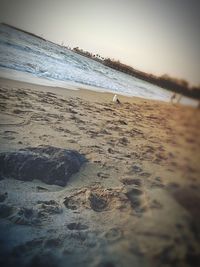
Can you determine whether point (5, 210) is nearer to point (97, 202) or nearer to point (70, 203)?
point (70, 203)

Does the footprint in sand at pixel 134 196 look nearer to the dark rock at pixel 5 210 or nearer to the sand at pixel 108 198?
the sand at pixel 108 198

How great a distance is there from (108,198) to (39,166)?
0.60 meters

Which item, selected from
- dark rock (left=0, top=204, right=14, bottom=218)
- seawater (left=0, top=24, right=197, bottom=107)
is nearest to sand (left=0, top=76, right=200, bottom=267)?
dark rock (left=0, top=204, right=14, bottom=218)

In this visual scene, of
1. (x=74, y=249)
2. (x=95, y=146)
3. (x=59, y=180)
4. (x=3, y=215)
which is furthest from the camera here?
(x=95, y=146)

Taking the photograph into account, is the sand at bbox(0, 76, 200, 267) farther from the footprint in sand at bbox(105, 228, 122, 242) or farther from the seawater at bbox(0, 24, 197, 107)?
the seawater at bbox(0, 24, 197, 107)

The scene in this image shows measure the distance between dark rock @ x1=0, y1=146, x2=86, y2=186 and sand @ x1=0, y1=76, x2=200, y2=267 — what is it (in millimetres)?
62

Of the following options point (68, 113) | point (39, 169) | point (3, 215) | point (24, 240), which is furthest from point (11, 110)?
point (24, 240)

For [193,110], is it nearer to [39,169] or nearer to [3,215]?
[3,215]

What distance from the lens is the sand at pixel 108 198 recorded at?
0.90 meters

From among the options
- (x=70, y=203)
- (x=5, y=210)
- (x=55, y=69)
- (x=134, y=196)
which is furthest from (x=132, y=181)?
(x=55, y=69)

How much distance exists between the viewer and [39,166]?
2176mm

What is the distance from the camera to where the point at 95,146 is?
2.87 meters

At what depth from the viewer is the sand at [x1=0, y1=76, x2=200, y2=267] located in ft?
2.94

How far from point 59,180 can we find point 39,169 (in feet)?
0.59
